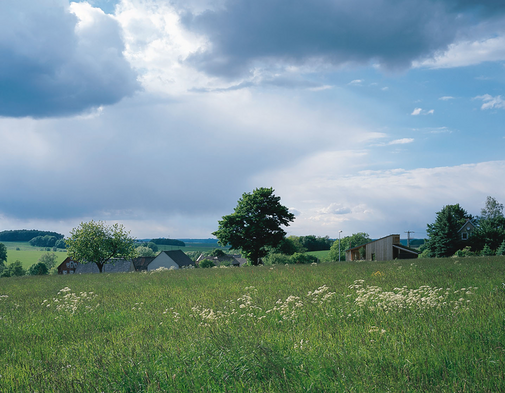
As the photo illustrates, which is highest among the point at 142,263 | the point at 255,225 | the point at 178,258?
the point at 255,225

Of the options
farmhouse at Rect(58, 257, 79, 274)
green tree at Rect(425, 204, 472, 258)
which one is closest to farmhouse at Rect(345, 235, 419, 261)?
green tree at Rect(425, 204, 472, 258)

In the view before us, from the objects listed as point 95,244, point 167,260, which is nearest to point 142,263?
point 167,260

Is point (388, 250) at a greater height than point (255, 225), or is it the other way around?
point (255, 225)

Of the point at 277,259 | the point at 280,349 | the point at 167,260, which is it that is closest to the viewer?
the point at 280,349

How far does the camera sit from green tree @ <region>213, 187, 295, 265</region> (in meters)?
49.8

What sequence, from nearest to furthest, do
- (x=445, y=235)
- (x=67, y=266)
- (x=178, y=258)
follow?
(x=445, y=235)
(x=178, y=258)
(x=67, y=266)

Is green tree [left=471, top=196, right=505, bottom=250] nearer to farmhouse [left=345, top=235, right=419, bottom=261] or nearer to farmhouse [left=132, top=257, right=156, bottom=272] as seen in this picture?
farmhouse [left=345, top=235, right=419, bottom=261]

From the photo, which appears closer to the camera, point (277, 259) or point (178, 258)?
point (277, 259)

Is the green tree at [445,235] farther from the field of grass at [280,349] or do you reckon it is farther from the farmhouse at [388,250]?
the field of grass at [280,349]

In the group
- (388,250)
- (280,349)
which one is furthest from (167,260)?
(280,349)

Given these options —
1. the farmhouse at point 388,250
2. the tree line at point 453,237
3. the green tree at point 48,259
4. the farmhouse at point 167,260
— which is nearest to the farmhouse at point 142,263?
the farmhouse at point 167,260

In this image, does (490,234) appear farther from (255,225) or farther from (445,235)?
(255,225)

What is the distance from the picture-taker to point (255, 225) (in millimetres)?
49500

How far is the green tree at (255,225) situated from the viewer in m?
49.8
